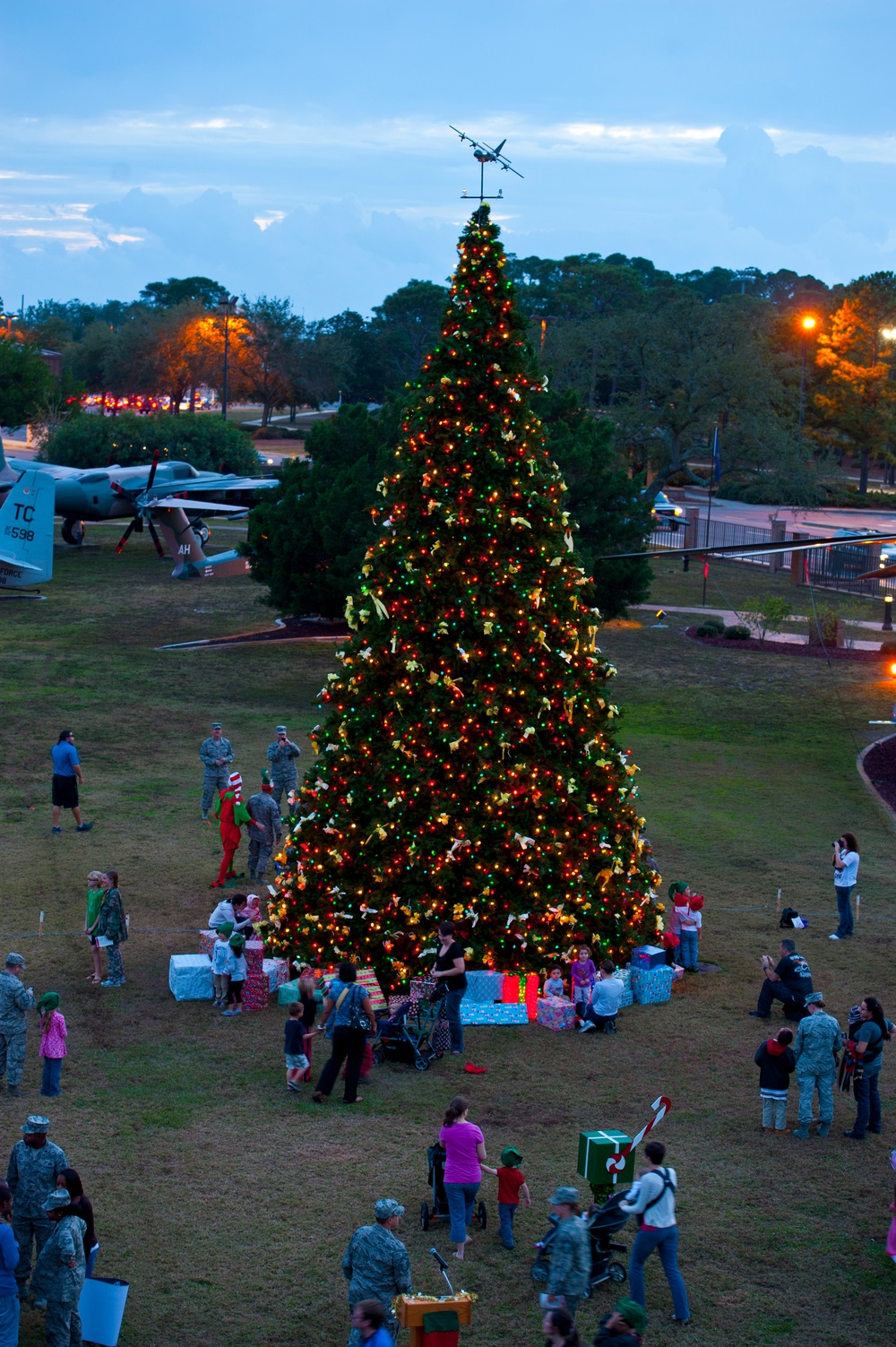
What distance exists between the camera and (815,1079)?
12227 millimetres

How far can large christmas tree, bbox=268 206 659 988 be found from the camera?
14.9 meters

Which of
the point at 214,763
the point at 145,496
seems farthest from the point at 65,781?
the point at 145,496

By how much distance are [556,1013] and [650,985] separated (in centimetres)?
141

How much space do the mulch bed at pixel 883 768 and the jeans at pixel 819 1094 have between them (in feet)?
41.5

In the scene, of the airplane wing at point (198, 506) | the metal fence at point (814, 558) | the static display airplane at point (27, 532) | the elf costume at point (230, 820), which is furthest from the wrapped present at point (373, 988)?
the airplane wing at point (198, 506)

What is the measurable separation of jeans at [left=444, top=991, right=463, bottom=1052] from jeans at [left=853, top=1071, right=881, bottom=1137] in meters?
3.92

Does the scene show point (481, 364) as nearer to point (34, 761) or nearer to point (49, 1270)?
point (49, 1270)

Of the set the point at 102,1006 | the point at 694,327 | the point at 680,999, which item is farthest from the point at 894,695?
the point at 694,327

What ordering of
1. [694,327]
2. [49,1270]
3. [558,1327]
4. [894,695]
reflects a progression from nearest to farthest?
[558,1327], [49,1270], [894,695], [694,327]

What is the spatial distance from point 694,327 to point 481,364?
60350 mm

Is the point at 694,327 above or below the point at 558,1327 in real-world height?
above

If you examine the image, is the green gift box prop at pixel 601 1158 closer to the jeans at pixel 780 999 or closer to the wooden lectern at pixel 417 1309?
the wooden lectern at pixel 417 1309

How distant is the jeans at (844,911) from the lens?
17.4 meters

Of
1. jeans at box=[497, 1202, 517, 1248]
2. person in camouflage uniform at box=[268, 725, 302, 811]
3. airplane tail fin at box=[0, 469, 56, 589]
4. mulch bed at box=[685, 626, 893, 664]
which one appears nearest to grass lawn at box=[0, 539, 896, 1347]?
jeans at box=[497, 1202, 517, 1248]
